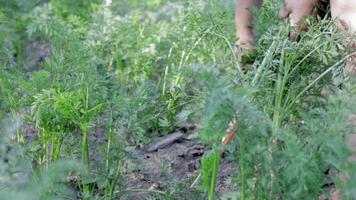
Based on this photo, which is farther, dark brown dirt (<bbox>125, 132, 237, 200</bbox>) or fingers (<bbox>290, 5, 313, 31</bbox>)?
dark brown dirt (<bbox>125, 132, 237, 200</bbox>)

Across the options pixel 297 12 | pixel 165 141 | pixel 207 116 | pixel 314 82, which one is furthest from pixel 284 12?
pixel 165 141

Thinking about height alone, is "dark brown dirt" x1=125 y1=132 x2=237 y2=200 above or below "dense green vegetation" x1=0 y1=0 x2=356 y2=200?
below

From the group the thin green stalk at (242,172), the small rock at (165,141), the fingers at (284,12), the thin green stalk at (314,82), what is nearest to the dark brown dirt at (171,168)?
the small rock at (165,141)

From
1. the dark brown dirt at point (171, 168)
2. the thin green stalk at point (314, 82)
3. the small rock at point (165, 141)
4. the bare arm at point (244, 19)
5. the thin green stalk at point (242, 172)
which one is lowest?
the dark brown dirt at point (171, 168)

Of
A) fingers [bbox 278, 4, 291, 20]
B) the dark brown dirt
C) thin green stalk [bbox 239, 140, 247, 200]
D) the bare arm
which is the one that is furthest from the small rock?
thin green stalk [bbox 239, 140, 247, 200]

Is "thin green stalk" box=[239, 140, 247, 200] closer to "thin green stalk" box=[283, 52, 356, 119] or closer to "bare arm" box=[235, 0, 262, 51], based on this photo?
"thin green stalk" box=[283, 52, 356, 119]

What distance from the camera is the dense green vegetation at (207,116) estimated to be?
6.64 feet

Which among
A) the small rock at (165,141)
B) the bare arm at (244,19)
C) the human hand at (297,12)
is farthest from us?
the small rock at (165,141)

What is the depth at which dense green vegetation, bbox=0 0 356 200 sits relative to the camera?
6.64ft

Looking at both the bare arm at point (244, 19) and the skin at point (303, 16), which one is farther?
→ the bare arm at point (244, 19)

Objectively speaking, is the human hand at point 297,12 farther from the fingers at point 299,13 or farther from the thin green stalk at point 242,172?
the thin green stalk at point 242,172

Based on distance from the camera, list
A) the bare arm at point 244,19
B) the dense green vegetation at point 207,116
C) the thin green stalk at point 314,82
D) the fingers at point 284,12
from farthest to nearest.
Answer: the bare arm at point 244,19 < the fingers at point 284,12 < the thin green stalk at point 314,82 < the dense green vegetation at point 207,116

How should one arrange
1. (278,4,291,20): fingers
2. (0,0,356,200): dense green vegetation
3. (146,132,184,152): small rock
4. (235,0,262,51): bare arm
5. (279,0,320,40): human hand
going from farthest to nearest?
(146,132,184,152): small rock → (235,0,262,51): bare arm → (278,4,291,20): fingers → (279,0,320,40): human hand → (0,0,356,200): dense green vegetation

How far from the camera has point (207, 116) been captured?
2.07 m
